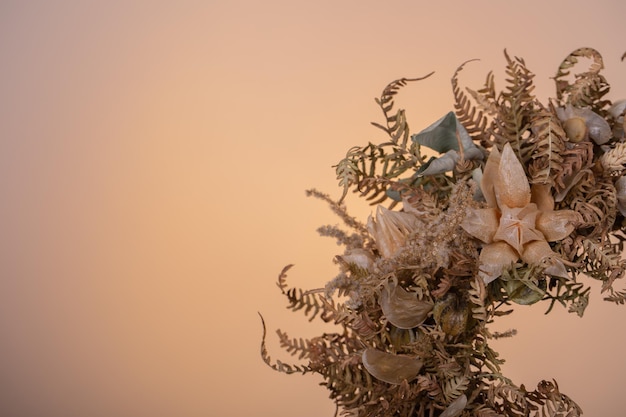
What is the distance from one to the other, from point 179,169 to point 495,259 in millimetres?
1358

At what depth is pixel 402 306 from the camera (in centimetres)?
76

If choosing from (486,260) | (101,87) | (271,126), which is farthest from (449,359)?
(101,87)

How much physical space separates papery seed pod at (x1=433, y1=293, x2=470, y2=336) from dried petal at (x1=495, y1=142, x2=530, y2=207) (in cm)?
12

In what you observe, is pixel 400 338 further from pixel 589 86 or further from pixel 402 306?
pixel 589 86

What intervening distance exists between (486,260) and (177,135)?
Result: 53.3 inches

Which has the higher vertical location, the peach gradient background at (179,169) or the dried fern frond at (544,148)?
the peach gradient background at (179,169)

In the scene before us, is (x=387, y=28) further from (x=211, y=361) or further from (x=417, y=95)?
(x=211, y=361)

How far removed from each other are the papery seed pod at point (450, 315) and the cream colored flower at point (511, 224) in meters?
0.05

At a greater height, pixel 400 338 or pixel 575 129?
pixel 575 129

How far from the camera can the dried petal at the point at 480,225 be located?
2.46 ft

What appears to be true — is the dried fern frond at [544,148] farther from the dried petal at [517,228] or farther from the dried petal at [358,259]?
the dried petal at [358,259]

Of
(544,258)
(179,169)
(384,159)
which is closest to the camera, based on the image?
(544,258)

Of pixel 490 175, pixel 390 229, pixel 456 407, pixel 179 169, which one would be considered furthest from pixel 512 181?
pixel 179 169

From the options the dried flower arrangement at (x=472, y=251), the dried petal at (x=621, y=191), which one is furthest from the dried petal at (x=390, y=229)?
the dried petal at (x=621, y=191)
